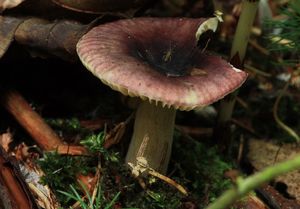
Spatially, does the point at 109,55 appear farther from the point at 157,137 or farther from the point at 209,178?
the point at 209,178

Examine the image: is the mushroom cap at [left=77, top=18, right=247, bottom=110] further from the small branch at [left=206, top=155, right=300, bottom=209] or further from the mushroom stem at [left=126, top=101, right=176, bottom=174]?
the small branch at [left=206, top=155, right=300, bottom=209]

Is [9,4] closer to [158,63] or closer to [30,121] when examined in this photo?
[30,121]

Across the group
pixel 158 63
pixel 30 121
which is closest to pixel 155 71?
pixel 158 63

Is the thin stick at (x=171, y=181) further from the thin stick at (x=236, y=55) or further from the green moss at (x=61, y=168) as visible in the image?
the thin stick at (x=236, y=55)

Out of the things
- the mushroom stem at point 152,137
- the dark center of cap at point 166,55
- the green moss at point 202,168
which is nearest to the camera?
the dark center of cap at point 166,55

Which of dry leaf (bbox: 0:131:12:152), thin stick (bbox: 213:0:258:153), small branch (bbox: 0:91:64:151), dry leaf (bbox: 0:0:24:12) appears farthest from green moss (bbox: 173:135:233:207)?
dry leaf (bbox: 0:0:24:12)

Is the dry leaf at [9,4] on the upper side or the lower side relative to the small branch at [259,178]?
upper

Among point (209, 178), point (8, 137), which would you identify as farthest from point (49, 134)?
point (209, 178)

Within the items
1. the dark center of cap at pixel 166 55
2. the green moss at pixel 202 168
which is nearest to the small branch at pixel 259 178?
the dark center of cap at pixel 166 55
